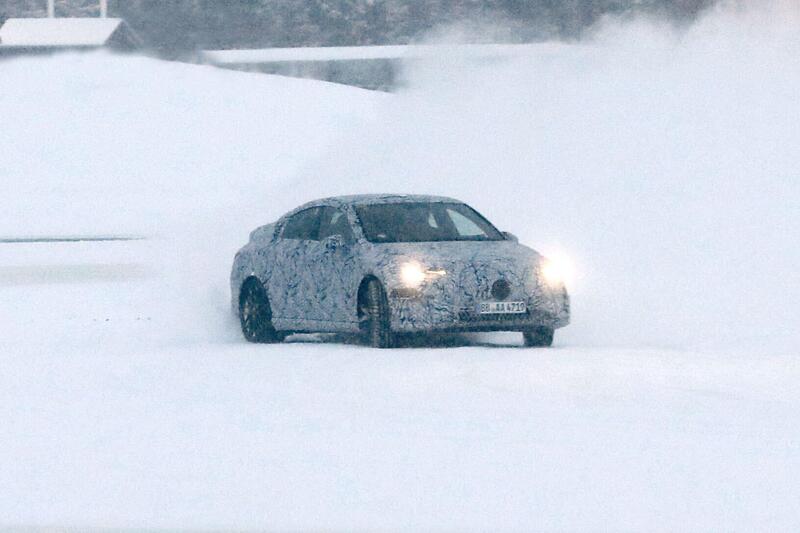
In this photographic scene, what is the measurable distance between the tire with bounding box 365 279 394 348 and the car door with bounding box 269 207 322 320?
42.8 inches

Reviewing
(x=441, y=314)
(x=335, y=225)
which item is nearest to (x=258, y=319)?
(x=335, y=225)

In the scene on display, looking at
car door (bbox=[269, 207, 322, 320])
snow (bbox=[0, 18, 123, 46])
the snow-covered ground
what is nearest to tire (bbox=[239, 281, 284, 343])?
car door (bbox=[269, 207, 322, 320])

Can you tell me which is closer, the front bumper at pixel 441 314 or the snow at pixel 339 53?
the front bumper at pixel 441 314

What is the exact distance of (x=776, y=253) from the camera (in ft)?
74.4

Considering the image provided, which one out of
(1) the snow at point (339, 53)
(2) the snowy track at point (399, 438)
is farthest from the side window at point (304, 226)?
(1) the snow at point (339, 53)

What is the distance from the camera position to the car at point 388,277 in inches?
590

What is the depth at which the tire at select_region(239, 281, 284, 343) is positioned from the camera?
56.5ft

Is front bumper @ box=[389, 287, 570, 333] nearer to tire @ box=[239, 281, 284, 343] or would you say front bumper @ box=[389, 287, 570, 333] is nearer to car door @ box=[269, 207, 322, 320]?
car door @ box=[269, 207, 322, 320]

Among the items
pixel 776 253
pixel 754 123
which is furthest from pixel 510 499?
pixel 754 123

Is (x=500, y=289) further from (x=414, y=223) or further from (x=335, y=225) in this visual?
(x=335, y=225)

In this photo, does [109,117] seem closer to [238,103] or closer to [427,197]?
[238,103]

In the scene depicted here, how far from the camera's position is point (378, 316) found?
1527 centimetres

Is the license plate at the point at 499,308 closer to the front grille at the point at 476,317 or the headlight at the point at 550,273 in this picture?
the front grille at the point at 476,317

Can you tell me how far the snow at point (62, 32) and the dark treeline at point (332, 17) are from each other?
18.2ft
